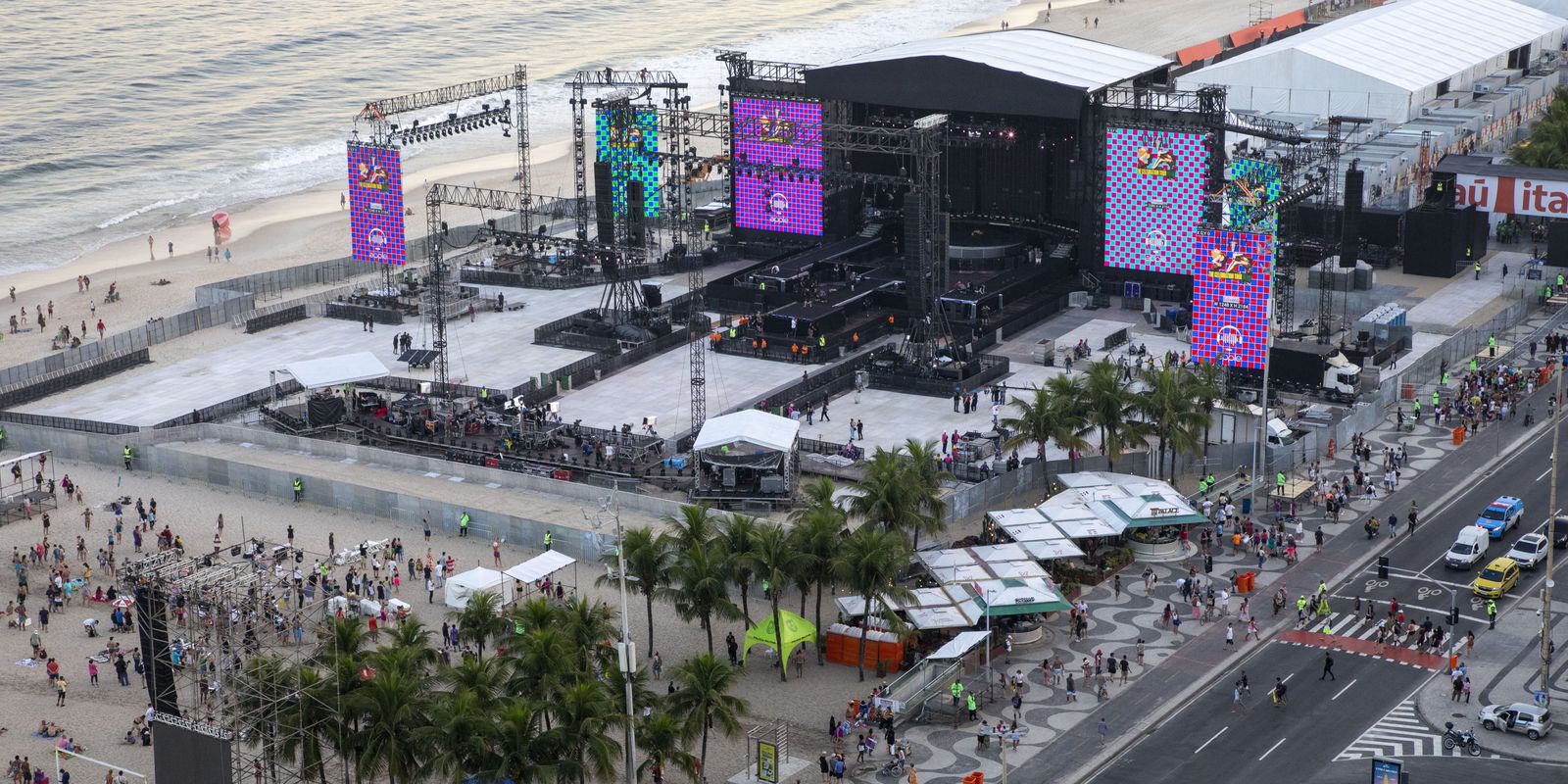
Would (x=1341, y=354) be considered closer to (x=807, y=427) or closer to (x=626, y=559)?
(x=807, y=427)

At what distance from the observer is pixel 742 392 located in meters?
100

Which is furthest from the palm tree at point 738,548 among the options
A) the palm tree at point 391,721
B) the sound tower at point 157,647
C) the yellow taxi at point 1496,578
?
the yellow taxi at point 1496,578

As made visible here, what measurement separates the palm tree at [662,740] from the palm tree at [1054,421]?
97.4 ft

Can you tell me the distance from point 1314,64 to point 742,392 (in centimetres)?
5996

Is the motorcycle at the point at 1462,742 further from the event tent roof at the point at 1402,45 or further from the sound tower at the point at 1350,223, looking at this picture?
the event tent roof at the point at 1402,45

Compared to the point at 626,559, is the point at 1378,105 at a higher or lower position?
higher

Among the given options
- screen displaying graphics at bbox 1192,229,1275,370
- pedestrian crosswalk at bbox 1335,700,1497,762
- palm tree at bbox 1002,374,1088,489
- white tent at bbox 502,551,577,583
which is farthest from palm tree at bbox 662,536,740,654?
screen displaying graphics at bbox 1192,229,1275,370

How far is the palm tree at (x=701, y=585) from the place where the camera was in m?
66.9

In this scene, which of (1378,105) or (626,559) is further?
(1378,105)

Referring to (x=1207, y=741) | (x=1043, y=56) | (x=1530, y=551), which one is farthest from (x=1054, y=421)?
(x=1043, y=56)

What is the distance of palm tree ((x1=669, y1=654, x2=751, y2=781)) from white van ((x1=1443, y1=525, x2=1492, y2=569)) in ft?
101

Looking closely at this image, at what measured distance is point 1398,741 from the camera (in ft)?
209

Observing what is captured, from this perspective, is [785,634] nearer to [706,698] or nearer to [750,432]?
[706,698]

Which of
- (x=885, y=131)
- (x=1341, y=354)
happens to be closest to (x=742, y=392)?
(x=885, y=131)
